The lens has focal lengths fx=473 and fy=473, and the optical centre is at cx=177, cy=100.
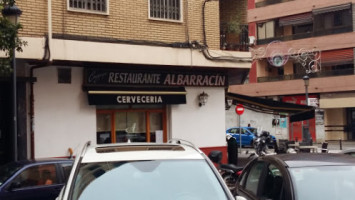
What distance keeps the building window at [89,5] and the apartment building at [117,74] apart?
0.10 feet

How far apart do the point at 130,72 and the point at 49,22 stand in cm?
312

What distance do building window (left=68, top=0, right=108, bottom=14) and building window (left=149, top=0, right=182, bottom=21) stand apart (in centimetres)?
155

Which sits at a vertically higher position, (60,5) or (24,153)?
(60,5)

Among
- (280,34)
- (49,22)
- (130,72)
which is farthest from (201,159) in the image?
(280,34)

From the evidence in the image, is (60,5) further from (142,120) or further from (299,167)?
(299,167)

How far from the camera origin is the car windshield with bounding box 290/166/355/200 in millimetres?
5305

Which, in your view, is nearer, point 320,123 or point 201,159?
point 201,159

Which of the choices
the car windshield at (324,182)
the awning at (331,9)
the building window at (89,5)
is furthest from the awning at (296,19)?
the car windshield at (324,182)

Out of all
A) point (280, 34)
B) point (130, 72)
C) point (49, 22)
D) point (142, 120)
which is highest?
point (280, 34)

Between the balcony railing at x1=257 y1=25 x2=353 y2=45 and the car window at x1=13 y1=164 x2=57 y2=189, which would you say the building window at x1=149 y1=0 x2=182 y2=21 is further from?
the balcony railing at x1=257 y1=25 x2=353 y2=45

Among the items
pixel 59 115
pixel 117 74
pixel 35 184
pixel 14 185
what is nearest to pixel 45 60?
pixel 59 115

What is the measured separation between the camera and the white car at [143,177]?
173 inches

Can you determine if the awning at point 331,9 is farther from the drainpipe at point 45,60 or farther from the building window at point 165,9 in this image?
the drainpipe at point 45,60

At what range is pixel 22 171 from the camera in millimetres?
8758
